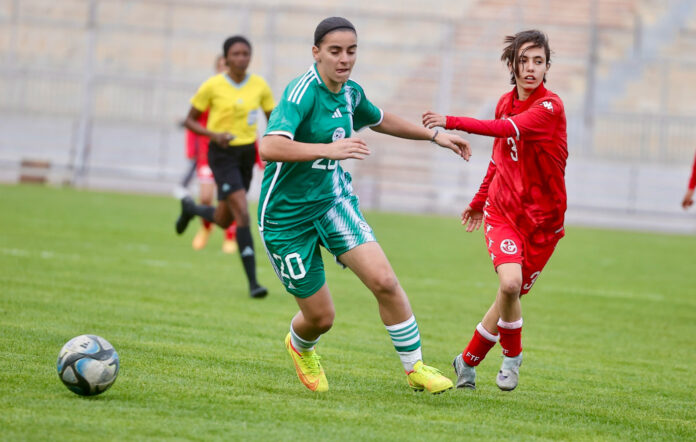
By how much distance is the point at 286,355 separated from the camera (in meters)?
6.78

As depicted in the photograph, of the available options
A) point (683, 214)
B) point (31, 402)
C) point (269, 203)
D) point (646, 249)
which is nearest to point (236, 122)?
point (269, 203)

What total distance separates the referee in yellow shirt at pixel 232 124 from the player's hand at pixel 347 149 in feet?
16.1

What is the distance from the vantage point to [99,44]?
87.8 feet

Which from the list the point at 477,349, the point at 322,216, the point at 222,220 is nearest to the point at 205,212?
the point at 222,220

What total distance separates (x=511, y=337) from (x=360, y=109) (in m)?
1.59

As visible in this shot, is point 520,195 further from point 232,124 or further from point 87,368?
point 232,124

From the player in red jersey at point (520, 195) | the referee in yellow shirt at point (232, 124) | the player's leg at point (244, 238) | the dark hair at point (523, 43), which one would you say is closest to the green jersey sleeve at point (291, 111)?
the player in red jersey at point (520, 195)

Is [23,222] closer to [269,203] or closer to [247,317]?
[247,317]

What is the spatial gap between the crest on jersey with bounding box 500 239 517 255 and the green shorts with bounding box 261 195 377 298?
82cm

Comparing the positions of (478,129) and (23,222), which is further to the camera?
(23,222)

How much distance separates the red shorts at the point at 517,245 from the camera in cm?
586

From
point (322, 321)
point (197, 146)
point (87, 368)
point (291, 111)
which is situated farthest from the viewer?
point (197, 146)

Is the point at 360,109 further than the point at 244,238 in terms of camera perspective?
No

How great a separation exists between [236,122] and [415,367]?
Result: 220 inches
